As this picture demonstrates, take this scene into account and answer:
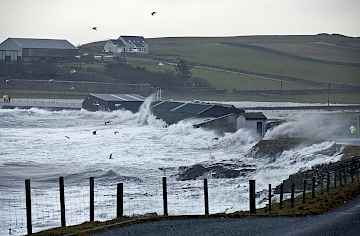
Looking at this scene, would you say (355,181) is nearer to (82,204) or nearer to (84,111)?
(82,204)

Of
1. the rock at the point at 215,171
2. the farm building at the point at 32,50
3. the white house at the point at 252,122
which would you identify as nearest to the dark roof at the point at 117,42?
the farm building at the point at 32,50

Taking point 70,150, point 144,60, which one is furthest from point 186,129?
point 144,60

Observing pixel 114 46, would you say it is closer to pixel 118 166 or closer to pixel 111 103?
pixel 111 103

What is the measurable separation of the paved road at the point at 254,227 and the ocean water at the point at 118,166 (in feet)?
14.4

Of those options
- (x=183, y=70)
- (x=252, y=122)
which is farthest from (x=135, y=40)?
(x=252, y=122)

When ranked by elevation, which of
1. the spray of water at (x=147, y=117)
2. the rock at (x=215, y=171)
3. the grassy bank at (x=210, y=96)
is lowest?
the rock at (x=215, y=171)

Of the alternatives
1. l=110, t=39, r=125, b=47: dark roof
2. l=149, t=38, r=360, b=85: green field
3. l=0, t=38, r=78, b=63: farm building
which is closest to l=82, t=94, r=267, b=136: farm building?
l=149, t=38, r=360, b=85: green field

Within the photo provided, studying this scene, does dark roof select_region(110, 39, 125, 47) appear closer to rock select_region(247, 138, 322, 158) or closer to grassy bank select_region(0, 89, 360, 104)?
grassy bank select_region(0, 89, 360, 104)

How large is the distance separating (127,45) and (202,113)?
72.9 m

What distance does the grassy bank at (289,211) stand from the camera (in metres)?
11.7

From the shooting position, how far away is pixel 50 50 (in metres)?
118

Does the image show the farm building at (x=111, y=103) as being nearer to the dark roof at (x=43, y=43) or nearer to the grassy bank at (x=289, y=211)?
the dark roof at (x=43, y=43)

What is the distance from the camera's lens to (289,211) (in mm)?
14508

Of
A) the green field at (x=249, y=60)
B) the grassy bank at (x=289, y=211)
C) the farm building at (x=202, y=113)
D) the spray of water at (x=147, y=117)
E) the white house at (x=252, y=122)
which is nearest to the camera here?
the grassy bank at (x=289, y=211)
